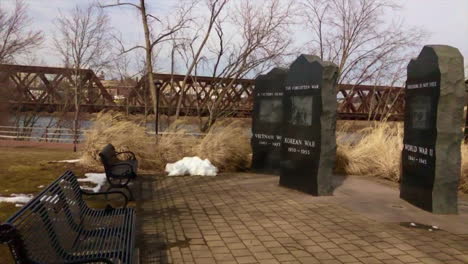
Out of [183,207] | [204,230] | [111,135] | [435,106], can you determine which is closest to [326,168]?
[435,106]

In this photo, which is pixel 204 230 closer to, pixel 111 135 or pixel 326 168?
pixel 326 168

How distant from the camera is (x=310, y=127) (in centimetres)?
824

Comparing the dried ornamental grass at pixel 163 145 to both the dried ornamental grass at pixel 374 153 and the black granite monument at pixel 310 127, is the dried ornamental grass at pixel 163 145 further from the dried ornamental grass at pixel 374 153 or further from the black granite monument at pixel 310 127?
the black granite monument at pixel 310 127

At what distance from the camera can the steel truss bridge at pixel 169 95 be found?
20391mm

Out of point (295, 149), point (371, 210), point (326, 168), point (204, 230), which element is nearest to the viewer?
point (204, 230)

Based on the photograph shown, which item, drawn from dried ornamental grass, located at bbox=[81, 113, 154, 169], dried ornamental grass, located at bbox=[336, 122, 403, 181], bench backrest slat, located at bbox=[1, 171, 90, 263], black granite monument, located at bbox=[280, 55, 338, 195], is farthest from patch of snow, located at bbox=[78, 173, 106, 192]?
dried ornamental grass, located at bbox=[336, 122, 403, 181]

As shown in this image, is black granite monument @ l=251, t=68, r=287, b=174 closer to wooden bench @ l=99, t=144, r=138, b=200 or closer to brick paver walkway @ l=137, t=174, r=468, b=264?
brick paver walkway @ l=137, t=174, r=468, b=264

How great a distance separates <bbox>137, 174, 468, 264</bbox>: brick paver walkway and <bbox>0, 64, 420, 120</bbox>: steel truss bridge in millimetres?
9591

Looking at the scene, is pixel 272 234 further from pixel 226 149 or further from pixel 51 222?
pixel 226 149

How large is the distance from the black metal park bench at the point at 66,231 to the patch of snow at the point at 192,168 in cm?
558

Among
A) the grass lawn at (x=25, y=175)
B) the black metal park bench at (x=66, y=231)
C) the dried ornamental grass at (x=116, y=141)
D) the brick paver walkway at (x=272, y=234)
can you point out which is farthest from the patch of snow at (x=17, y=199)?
the dried ornamental grass at (x=116, y=141)

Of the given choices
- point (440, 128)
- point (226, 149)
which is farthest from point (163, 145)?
point (440, 128)

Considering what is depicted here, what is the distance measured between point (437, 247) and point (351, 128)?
885 cm

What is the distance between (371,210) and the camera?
6992 millimetres
